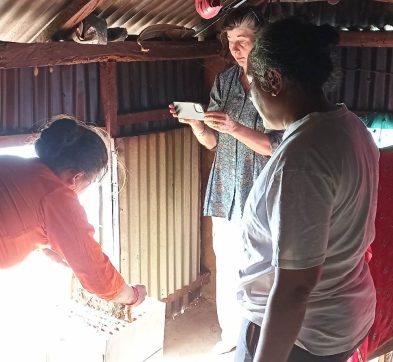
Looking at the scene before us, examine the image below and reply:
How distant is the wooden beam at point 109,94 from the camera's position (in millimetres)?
3645

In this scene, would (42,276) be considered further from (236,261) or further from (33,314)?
(236,261)

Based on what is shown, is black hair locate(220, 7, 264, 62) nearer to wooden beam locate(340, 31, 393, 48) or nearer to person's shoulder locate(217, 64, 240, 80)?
person's shoulder locate(217, 64, 240, 80)

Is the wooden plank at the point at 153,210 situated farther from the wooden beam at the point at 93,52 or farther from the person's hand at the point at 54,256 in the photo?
the person's hand at the point at 54,256

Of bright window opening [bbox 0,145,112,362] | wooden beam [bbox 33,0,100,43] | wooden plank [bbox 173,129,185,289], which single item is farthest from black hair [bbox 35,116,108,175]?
wooden plank [bbox 173,129,185,289]

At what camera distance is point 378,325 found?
234 cm

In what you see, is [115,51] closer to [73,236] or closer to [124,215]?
[124,215]

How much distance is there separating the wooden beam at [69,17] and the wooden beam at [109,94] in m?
0.53

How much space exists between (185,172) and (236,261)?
3.74 feet

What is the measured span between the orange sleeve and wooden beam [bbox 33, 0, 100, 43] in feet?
3.93

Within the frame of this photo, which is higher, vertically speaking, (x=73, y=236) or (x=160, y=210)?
(x=73, y=236)

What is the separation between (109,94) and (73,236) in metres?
1.68

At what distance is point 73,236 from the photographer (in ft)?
7.34

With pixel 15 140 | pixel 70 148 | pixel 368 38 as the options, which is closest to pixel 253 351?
pixel 70 148

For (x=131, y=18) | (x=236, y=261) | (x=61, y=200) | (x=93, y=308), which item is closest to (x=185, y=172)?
(x=236, y=261)
